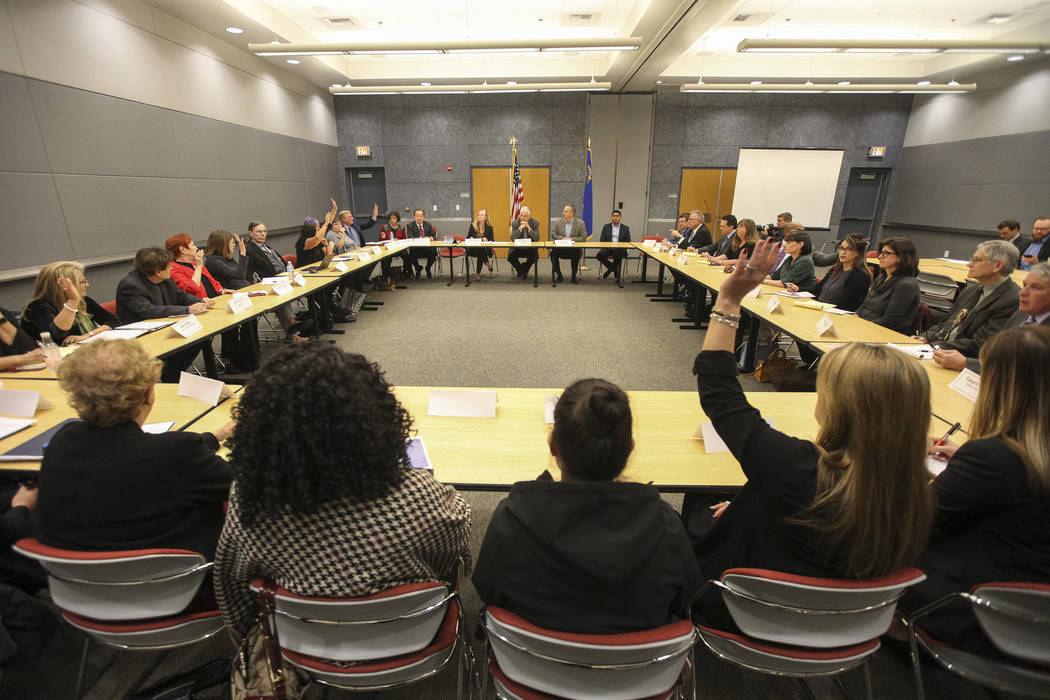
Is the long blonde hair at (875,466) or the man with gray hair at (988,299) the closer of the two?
the long blonde hair at (875,466)

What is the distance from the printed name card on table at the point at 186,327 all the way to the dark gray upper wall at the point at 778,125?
29.4 ft

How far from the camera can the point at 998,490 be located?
1135 mm

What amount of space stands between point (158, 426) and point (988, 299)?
4156mm

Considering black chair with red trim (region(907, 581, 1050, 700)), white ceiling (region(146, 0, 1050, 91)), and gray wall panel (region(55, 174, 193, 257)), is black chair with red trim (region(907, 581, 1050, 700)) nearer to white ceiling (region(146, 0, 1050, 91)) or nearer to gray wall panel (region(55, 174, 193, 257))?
white ceiling (region(146, 0, 1050, 91))

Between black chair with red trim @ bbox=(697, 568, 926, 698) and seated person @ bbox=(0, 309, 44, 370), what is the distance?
10.3 ft

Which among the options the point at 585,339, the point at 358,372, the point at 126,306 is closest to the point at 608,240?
the point at 585,339

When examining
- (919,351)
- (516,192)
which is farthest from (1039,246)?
(516,192)

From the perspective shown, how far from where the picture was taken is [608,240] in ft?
28.5

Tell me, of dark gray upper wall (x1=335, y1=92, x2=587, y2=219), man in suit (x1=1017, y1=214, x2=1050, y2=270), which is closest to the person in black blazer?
dark gray upper wall (x1=335, y1=92, x2=587, y2=219)

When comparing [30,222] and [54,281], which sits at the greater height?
[30,222]

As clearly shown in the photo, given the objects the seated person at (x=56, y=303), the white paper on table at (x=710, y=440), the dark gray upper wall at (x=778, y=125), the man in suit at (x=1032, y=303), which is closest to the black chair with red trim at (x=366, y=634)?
the white paper on table at (x=710, y=440)

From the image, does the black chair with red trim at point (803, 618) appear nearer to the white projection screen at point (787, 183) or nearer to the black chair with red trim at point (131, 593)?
the black chair with red trim at point (131, 593)

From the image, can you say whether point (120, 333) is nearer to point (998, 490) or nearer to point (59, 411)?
point (59, 411)

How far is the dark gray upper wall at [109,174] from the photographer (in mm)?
4008
